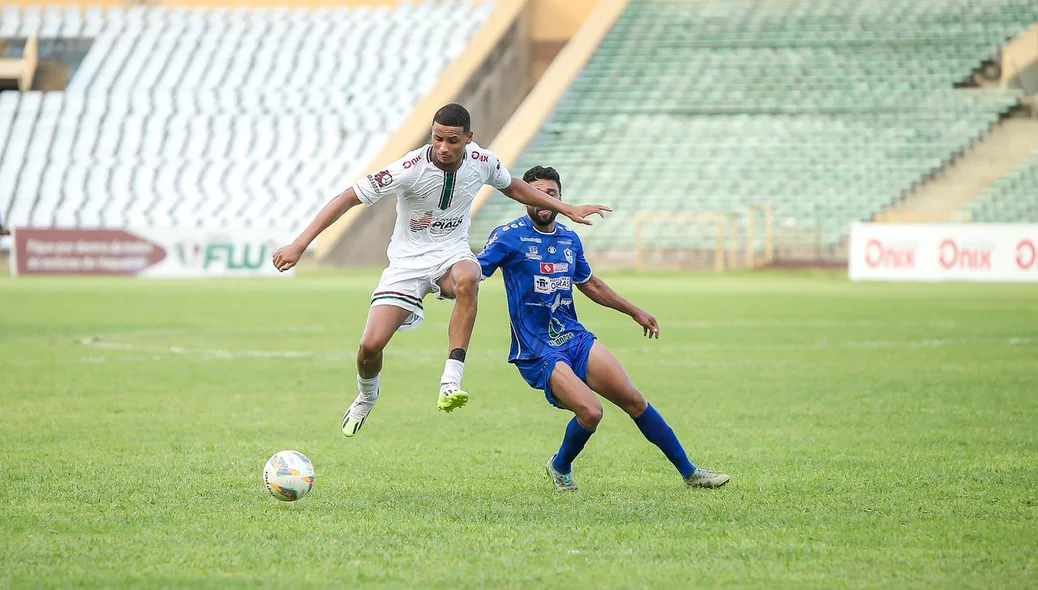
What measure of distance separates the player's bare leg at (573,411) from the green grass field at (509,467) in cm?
15

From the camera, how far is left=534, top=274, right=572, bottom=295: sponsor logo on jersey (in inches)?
303

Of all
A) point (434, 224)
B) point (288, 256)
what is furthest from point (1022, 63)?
→ point (288, 256)

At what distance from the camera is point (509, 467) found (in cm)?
833

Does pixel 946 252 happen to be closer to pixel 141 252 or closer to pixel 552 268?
pixel 141 252

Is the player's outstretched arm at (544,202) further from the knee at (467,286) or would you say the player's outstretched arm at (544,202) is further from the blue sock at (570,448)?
the blue sock at (570,448)

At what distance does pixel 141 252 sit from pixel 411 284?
30.3 meters

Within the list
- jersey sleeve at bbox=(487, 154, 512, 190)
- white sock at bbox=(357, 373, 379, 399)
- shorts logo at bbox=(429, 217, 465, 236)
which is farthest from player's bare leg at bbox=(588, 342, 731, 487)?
white sock at bbox=(357, 373, 379, 399)

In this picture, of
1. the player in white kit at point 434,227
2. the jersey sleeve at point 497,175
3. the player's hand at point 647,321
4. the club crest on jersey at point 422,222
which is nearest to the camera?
the player in white kit at point 434,227

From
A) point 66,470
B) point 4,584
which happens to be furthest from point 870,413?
point 4,584

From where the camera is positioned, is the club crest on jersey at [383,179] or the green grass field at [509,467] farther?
the club crest on jersey at [383,179]

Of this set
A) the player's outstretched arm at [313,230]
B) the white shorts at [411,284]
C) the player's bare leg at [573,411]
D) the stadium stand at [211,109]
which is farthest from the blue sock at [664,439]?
the stadium stand at [211,109]

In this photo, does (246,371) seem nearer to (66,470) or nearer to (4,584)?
(66,470)

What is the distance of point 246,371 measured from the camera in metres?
14.1

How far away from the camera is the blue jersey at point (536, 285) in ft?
25.3
